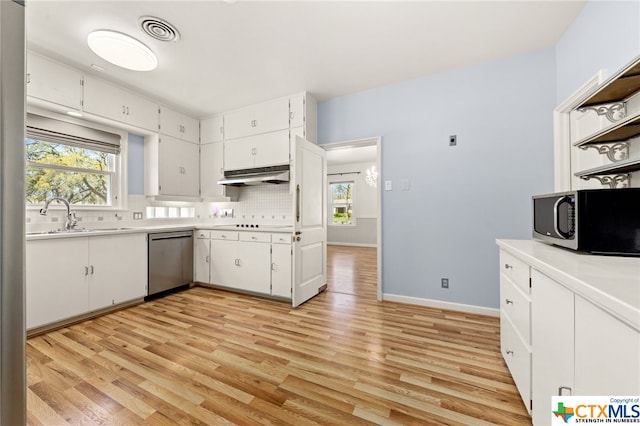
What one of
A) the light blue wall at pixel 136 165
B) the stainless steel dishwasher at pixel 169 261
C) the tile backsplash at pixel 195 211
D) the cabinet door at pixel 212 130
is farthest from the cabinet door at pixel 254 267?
the cabinet door at pixel 212 130

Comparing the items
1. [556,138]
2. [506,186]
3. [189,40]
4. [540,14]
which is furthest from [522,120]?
[189,40]

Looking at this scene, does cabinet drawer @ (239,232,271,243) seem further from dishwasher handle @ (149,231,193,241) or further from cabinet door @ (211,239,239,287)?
dishwasher handle @ (149,231,193,241)

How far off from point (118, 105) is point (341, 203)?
6.35m

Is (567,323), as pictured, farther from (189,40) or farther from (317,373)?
(189,40)

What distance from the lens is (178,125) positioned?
3.97 m

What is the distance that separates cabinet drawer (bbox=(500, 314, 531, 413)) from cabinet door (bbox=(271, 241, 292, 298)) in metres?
2.15

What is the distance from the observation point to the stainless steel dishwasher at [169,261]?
3307 mm

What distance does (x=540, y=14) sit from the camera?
208 centimetres

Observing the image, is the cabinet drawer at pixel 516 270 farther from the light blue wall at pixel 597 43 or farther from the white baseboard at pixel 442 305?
the light blue wall at pixel 597 43

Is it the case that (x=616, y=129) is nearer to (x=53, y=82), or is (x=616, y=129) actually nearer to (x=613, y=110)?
(x=613, y=110)

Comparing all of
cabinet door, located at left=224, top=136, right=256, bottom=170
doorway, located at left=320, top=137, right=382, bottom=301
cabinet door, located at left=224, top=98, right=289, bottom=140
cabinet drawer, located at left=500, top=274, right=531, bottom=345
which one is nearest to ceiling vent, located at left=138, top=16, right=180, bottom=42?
cabinet door, located at left=224, top=98, right=289, bottom=140

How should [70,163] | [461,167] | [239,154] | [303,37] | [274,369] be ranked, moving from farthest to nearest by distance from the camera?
[239,154] → [70,163] → [461,167] → [303,37] → [274,369]

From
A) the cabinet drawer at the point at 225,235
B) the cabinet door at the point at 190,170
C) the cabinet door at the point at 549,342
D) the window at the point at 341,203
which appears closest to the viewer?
the cabinet door at the point at 549,342

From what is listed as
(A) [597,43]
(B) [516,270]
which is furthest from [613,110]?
(B) [516,270]
